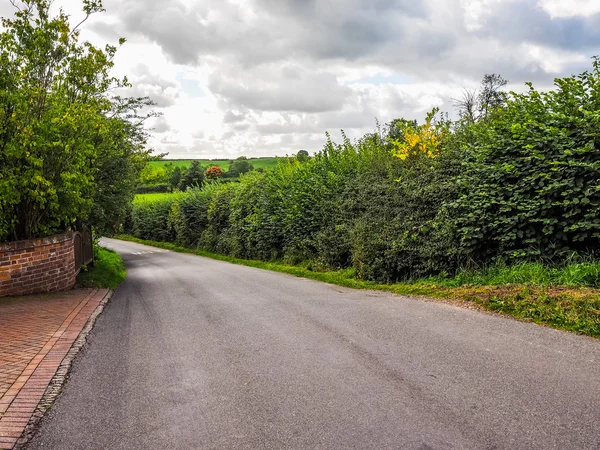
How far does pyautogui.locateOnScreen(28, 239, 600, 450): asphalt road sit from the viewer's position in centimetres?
388

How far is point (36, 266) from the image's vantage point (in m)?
→ 10.5

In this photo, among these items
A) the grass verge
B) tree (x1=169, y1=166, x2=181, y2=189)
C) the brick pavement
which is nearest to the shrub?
the brick pavement

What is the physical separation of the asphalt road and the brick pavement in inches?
11.4

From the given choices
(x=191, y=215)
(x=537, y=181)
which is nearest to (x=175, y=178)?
(x=191, y=215)

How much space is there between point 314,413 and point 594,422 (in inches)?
92.4

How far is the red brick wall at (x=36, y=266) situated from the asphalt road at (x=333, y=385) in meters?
3.04

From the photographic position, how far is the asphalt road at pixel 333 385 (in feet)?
12.7

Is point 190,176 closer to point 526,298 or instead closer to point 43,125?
point 43,125

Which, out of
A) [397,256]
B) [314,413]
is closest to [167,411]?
[314,413]

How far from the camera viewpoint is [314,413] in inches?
168

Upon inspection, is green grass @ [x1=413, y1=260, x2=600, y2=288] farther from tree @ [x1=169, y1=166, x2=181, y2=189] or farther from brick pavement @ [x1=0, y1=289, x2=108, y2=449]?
tree @ [x1=169, y1=166, x2=181, y2=189]

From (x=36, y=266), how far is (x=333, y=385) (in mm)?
8425

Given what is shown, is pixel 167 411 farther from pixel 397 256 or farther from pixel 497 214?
pixel 397 256

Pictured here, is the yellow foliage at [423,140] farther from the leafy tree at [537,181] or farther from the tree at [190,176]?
the tree at [190,176]
